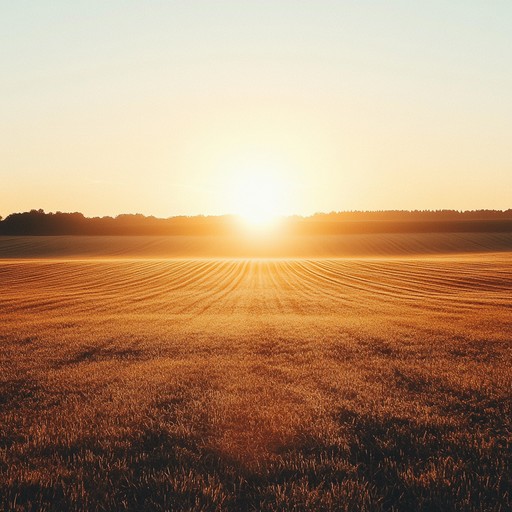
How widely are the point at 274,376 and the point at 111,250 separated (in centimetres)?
7577

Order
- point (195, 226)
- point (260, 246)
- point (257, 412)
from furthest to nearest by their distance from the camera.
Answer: point (195, 226), point (260, 246), point (257, 412)

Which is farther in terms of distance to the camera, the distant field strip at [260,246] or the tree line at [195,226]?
the tree line at [195,226]

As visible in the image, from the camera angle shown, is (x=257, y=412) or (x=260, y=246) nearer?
(x=257, y=412)

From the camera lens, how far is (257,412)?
19.9ft

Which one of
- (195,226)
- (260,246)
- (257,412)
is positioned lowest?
(257,412)

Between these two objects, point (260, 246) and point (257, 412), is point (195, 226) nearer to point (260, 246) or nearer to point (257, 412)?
point (260, 246)

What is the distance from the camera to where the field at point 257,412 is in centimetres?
410

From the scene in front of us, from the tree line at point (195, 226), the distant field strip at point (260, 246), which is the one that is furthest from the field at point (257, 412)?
the tree line at point (195, 226)

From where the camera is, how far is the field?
410 cm

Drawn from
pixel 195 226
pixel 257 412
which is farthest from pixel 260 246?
pixel 257 412

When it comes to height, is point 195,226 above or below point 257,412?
above

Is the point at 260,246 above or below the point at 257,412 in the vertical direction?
above

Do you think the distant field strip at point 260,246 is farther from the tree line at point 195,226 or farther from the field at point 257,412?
the field at point 257,412

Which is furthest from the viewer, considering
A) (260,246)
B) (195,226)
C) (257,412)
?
(195,226)
